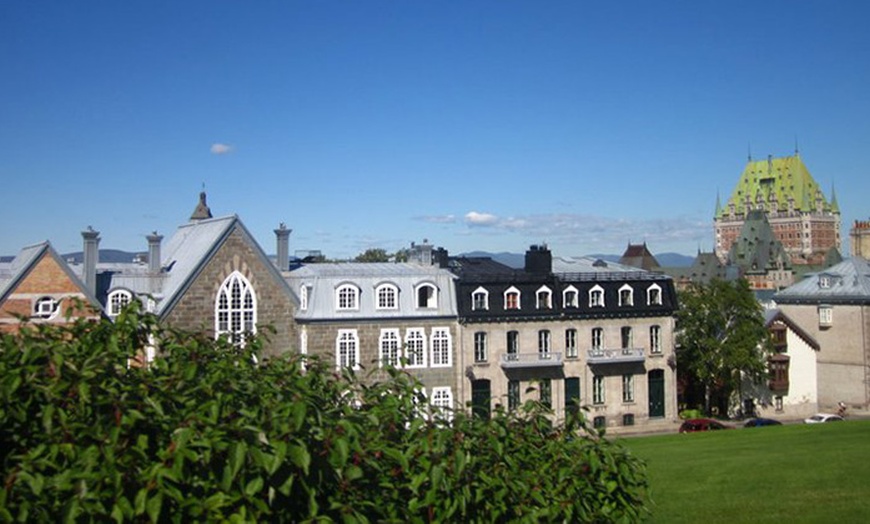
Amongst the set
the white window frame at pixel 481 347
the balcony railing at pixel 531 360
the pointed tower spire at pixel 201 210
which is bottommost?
the balcony railing at pixel 531 360

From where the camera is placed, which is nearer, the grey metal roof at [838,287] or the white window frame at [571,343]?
the white window frame at [571,343]

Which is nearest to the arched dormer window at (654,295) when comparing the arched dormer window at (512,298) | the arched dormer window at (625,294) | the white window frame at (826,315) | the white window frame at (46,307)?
the arched dormer window at (625,294)

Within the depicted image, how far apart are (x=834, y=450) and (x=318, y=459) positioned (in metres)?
29.3

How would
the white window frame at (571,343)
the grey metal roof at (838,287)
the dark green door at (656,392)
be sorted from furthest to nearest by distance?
the grey metal roof at (838,287) → the dark green door at (656,392) → the white window frame at (571,343)

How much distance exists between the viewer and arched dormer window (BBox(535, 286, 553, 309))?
49.0 metres

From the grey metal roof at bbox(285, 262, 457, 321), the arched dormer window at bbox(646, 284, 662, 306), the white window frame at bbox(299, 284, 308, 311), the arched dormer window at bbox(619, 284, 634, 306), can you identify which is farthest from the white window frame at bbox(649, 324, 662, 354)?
the white window frame at bbox(299, 284, 308, 311)

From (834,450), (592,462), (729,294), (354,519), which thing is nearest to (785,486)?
(834,450)

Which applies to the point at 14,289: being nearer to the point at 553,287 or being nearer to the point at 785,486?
the point at 553,287

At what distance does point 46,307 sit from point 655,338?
110 ft

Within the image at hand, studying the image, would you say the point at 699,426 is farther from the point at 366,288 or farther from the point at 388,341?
the point at 366,288

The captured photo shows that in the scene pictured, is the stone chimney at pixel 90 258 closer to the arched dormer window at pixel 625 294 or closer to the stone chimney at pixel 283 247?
the stone chimney at pixel 283 247

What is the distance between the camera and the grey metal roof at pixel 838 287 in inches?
2480

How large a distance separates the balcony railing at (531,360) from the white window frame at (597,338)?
8.21 ft

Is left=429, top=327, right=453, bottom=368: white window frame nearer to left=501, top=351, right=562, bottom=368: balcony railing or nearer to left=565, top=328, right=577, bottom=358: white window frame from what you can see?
left=501, top=351, right=562, bottom=368: balcony railing
